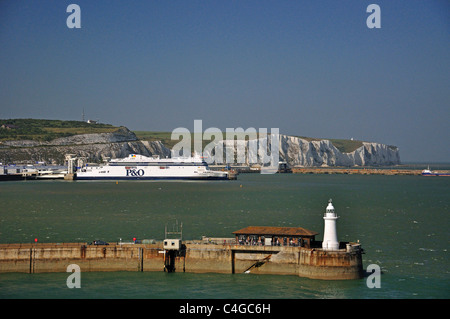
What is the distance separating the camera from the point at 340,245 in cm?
3897

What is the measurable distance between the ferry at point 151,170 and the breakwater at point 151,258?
136 m

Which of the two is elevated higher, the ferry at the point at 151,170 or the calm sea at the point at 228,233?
the ferry at the point at 151,170

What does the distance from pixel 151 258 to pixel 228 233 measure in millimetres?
16102

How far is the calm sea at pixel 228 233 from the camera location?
3450cm

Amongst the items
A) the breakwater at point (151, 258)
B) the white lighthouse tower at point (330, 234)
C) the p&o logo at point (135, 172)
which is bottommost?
the breakwater at point (151, 258)

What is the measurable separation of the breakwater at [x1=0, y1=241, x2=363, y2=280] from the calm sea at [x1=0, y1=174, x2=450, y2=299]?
0.69 metres

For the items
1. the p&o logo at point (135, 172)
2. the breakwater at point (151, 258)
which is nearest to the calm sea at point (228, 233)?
the breakwater at point (151, 258)

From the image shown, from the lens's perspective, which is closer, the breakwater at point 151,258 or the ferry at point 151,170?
the breakwater at point 151,258

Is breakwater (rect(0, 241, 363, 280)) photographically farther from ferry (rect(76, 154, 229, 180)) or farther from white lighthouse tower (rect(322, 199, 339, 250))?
ferry (rect(76, 154, 229, 180))

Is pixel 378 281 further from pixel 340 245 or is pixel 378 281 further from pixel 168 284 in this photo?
pixel 168 284

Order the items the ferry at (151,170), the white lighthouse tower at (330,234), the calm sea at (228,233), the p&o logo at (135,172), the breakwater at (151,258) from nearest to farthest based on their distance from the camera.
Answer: the calm sea at (228,233) → the white lighthouse tower at (330,234) → the breakwater at (151,258) → the ferry at (151,170) → the p&o logo at (135,172)

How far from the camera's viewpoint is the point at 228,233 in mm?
54094

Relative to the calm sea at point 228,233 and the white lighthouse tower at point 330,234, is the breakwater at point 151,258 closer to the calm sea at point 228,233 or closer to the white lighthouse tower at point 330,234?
the calm sea at point 228,233
